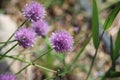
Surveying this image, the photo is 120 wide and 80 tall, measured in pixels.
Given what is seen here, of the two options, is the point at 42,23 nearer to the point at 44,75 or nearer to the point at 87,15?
the point at 44,75

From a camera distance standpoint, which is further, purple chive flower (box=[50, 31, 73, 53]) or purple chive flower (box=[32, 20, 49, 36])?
purple chive flower (box=[32, 20, 49, 36])

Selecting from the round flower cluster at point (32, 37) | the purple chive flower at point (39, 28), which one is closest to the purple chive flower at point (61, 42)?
the round flower cluster at point (32, 37)

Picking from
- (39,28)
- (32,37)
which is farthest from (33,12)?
(39,28)

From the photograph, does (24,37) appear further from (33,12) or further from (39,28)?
(39,28)

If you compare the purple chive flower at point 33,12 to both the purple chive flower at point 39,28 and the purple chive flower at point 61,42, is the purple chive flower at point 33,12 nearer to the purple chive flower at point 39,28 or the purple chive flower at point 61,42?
the purple chive flower at point 61,42

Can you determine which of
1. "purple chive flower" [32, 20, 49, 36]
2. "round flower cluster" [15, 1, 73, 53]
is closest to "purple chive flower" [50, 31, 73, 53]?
"round flower cluster" [15, 1, 73, 53]

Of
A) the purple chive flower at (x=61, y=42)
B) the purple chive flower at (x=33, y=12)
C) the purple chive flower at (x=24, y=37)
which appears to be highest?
the purple chive flower at (x=33, y=12)

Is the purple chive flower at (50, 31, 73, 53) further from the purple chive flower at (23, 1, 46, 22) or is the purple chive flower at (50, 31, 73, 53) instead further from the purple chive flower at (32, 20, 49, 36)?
the purple chive flower at (32, 20, 49, 36)
